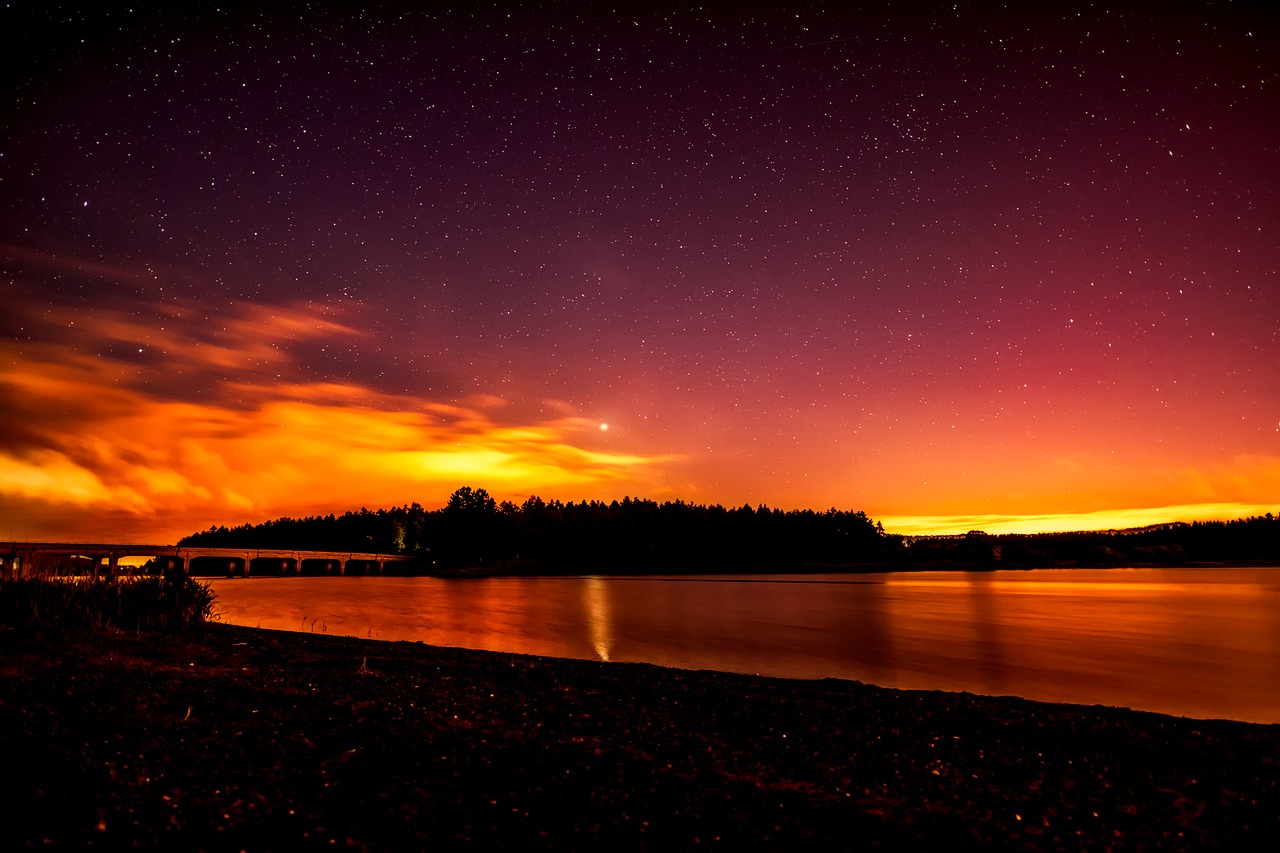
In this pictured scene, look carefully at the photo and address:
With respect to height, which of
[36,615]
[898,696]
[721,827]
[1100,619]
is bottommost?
[1100,619]

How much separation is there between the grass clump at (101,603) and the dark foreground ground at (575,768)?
387 cm

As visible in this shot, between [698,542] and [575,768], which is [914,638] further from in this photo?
[698,542]

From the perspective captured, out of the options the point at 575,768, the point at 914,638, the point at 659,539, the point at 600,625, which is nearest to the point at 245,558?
the point at 659,539

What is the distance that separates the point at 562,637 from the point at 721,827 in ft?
87.0

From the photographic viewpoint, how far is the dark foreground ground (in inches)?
218

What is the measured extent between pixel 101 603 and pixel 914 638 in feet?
101

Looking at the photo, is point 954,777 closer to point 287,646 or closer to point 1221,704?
point 287,646

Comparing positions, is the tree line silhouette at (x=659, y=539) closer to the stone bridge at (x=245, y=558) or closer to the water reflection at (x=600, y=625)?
the stone bridge at (x=245, y=558)

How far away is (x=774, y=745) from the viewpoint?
8273 mm

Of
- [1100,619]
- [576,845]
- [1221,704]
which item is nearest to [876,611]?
[1100,619]

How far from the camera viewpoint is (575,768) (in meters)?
6.92

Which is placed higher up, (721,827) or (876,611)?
(721,827)

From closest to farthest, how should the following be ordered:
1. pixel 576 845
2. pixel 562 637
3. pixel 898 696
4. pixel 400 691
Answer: pixel 576 845
pixel 400 691
pixel 898 696
pixel 562 637

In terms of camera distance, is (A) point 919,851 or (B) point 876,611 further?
(B) point 876,611
